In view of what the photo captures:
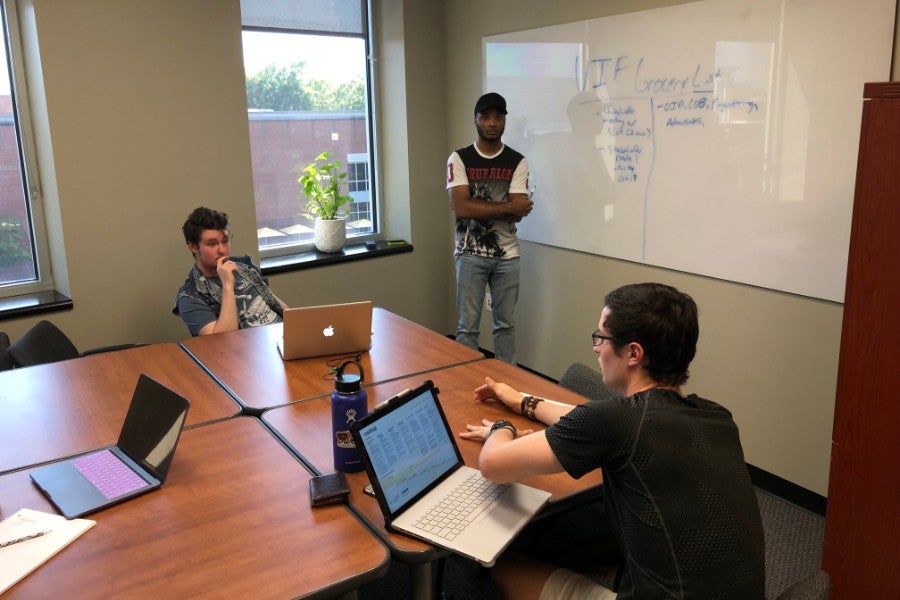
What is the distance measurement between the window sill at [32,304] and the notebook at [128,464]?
188 cm

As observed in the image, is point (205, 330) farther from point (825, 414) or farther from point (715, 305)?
point (825, 414)

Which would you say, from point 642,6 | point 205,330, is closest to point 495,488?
point 205,330

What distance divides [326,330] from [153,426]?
2.73ft

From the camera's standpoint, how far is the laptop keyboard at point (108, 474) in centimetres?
177

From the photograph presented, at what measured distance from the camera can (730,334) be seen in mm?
3332

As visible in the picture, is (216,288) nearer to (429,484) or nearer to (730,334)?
(429,484)

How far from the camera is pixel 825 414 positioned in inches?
117

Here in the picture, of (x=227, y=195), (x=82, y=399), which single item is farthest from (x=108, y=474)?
(x=227, y=195)

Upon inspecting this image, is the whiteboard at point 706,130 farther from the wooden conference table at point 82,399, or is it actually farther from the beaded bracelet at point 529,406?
the wooden conference table at point 82,399

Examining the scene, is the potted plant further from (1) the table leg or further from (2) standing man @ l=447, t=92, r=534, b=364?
(1) the table leg

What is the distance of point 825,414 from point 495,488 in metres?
1.87

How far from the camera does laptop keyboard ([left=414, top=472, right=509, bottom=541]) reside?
1.59m

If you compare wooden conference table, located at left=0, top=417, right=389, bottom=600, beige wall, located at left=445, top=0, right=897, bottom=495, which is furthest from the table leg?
beige wall, located at left=445, top=0, right=897, bottom=495

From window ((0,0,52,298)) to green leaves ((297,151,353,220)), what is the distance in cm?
147
